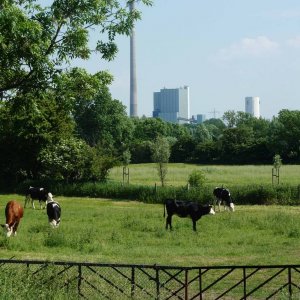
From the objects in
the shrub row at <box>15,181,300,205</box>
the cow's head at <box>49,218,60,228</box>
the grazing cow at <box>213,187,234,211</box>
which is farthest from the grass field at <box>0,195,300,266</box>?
the shrub row at <box>15,181,300,205</box>

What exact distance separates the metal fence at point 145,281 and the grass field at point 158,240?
7.37 feet

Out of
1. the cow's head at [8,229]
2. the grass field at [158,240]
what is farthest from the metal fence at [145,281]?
the cow's head at [8,229]

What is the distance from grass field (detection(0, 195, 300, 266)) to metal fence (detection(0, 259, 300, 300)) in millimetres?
2248

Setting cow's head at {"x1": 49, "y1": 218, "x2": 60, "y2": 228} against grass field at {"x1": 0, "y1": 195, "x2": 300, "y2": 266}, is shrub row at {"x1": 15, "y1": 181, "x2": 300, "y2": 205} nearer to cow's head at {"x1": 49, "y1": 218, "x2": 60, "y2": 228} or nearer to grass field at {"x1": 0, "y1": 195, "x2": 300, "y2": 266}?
grass field at {"x1": 0, "y1": 195, "x2": 300, "y2": 266}

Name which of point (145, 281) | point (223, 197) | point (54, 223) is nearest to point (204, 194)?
point (223, 197)

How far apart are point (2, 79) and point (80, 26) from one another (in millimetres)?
2315

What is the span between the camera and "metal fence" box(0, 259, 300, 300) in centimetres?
1186

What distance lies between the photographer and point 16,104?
52.6 ft

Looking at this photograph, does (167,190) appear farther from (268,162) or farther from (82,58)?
(268,162)

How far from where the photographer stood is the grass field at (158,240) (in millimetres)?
20297

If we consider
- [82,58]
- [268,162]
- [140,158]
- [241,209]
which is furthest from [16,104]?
[140,158]

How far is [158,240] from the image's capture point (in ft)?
79.3

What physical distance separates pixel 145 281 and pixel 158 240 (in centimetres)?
814

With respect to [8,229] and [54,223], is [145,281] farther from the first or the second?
[54,223]
